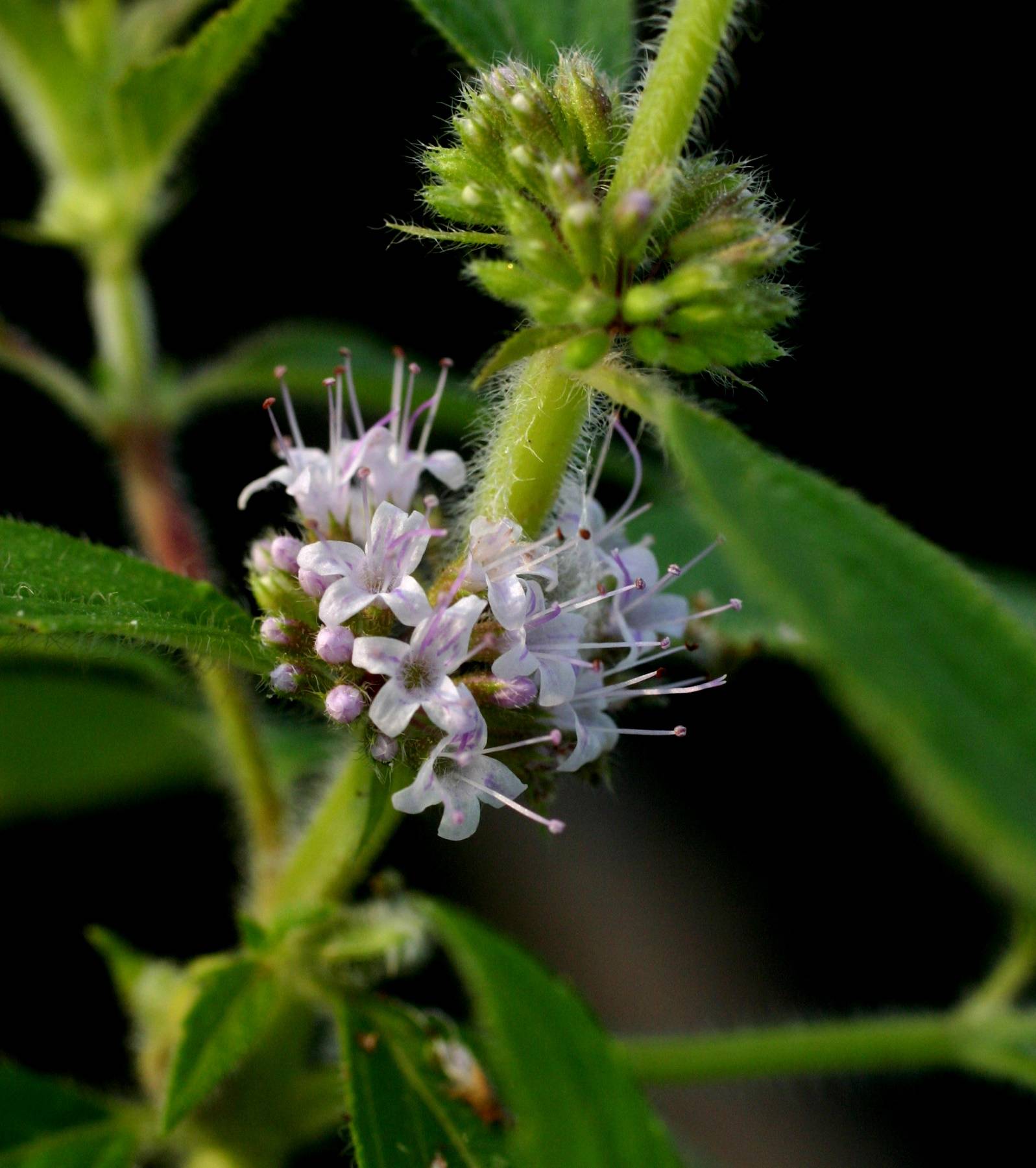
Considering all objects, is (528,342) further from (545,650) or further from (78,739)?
(78,739)

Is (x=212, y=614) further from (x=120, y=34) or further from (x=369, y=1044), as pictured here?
(x=120, y=34)

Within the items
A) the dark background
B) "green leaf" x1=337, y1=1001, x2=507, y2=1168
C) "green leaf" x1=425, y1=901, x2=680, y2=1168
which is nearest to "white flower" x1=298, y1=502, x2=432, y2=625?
"green leaf" x1=425, y1=901, x2=680, y2=1168

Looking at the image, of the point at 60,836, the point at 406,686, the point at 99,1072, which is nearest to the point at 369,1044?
the point at 406,686

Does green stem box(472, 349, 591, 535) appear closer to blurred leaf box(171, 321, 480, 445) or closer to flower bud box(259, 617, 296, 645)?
flower bud box(259, 617, 296, 645)

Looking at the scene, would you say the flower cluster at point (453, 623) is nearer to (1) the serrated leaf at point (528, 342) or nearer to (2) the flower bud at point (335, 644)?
(2) the flower bud at point (335, 644)

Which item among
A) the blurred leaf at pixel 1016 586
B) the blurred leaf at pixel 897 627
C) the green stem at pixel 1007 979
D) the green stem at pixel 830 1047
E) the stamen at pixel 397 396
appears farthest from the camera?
the blurred leaf at pixel 1016 586

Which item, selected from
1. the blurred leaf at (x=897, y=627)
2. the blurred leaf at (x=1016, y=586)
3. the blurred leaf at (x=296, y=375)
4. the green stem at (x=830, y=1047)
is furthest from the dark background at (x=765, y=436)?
the blurred leaf at (x=897, y=627)

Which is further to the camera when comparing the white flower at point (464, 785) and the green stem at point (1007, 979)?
the green stem at point (1007, 979)
